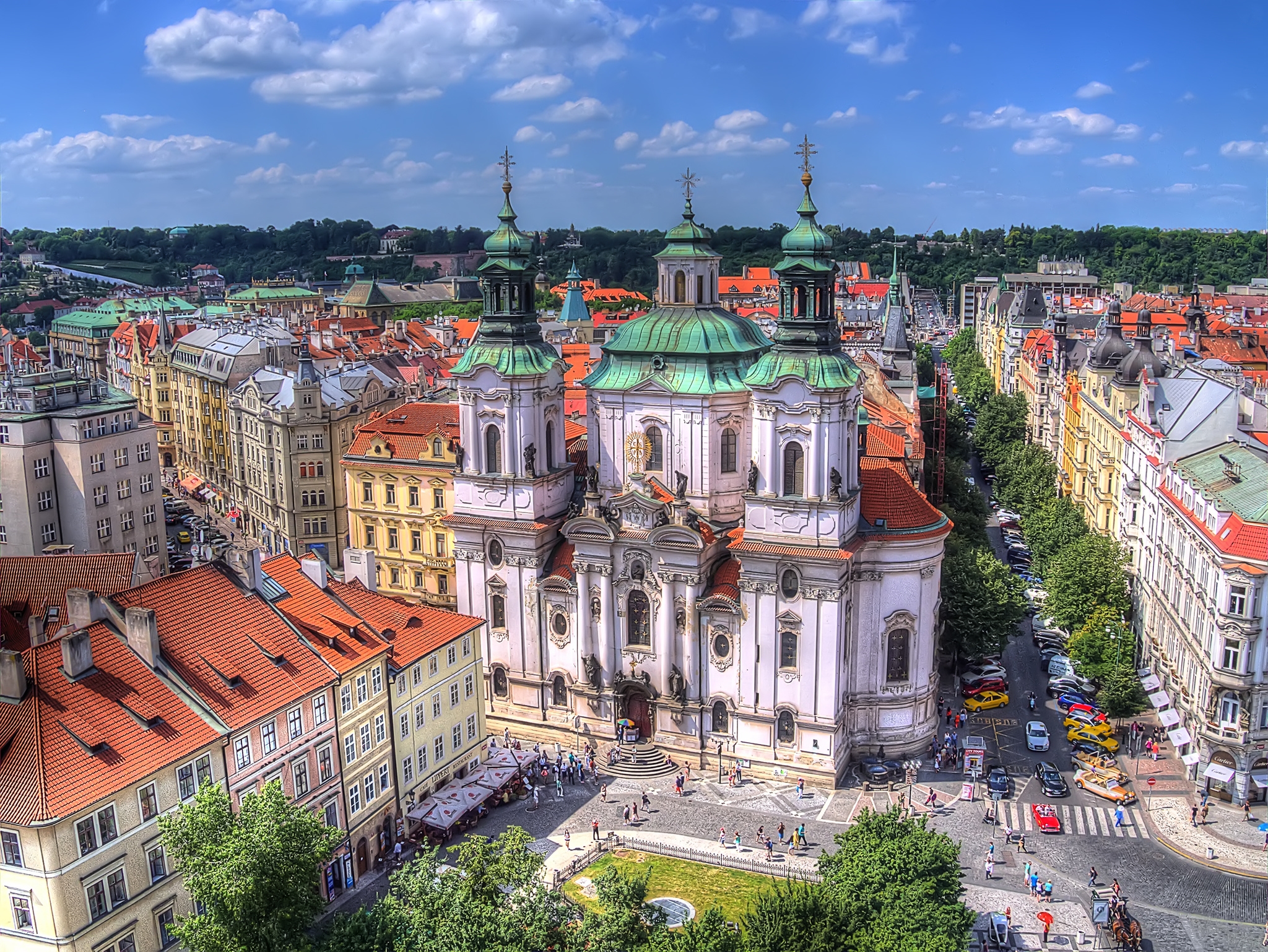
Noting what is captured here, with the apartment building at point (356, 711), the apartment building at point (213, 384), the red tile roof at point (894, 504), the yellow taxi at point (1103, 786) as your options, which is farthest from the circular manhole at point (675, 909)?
the apartment building at point (213, 384)

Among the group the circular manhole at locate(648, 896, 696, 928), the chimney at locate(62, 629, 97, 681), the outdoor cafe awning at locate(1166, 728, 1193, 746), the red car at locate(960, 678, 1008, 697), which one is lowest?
the circular manhole at locate(648, 896, 696, 928)

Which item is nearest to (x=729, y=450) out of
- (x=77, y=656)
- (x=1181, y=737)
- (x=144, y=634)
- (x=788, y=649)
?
(x=788, y=649)

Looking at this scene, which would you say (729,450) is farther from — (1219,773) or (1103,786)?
(1219,773)

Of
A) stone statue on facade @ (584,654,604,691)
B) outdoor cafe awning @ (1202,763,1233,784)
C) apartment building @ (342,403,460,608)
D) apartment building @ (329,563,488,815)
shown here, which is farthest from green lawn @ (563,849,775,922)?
apartment building @ (342,403,460,608)

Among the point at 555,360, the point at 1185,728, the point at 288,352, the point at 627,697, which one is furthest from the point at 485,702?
the point at 288,352

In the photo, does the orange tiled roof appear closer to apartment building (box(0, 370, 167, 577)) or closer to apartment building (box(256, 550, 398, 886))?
apartment building (box(256, 550, 398, 886))

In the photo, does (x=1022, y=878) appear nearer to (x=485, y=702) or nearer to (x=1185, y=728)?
(x=1185, y=728)

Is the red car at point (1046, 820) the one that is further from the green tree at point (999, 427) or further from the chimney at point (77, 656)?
the green tree at point (999, 427)
